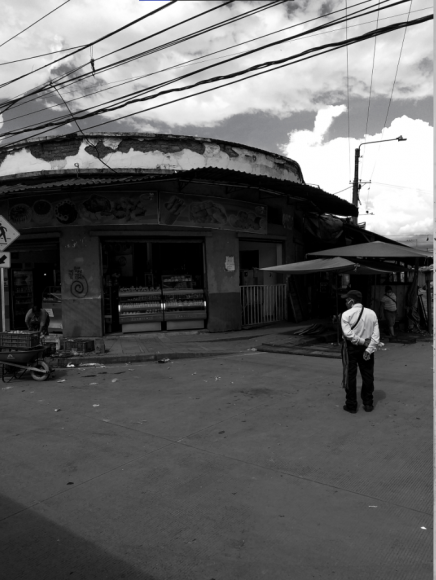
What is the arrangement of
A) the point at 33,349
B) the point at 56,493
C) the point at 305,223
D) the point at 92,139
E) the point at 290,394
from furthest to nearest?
the point at 305,223 → the point at 92,139 → the point at 33,349 → the point at 290,394 → the point at 56,493

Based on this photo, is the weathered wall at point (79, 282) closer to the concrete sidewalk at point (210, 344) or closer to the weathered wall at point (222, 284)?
the concrete sidewalk at point (210, 344)

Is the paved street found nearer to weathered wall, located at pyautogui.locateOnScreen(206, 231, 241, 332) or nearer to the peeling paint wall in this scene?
weathered wall, located at pyautogui.locateOnScreen(206, 231, 241, 332)

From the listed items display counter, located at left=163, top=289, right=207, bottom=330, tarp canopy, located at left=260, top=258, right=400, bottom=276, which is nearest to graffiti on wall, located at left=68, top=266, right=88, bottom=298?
display counter, located at left=163, top=289, right=207, bottom=330

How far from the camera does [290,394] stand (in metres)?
7.20

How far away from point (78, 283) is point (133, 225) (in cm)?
234

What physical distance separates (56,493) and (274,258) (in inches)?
534

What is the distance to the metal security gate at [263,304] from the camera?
595 inches

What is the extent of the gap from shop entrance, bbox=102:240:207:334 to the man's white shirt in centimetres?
822

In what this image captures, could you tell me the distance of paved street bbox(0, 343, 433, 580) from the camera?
9.74ft

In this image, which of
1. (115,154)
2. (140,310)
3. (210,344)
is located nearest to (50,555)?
(210,344)

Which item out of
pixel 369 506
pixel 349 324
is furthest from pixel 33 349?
pixel 369 506

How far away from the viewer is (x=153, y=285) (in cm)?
1423

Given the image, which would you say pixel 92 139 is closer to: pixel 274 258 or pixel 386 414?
pixel 274 258

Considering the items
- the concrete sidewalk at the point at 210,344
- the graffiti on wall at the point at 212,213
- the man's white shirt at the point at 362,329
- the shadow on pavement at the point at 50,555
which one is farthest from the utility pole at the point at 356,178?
the shadow on pavement at the point at 50,555
